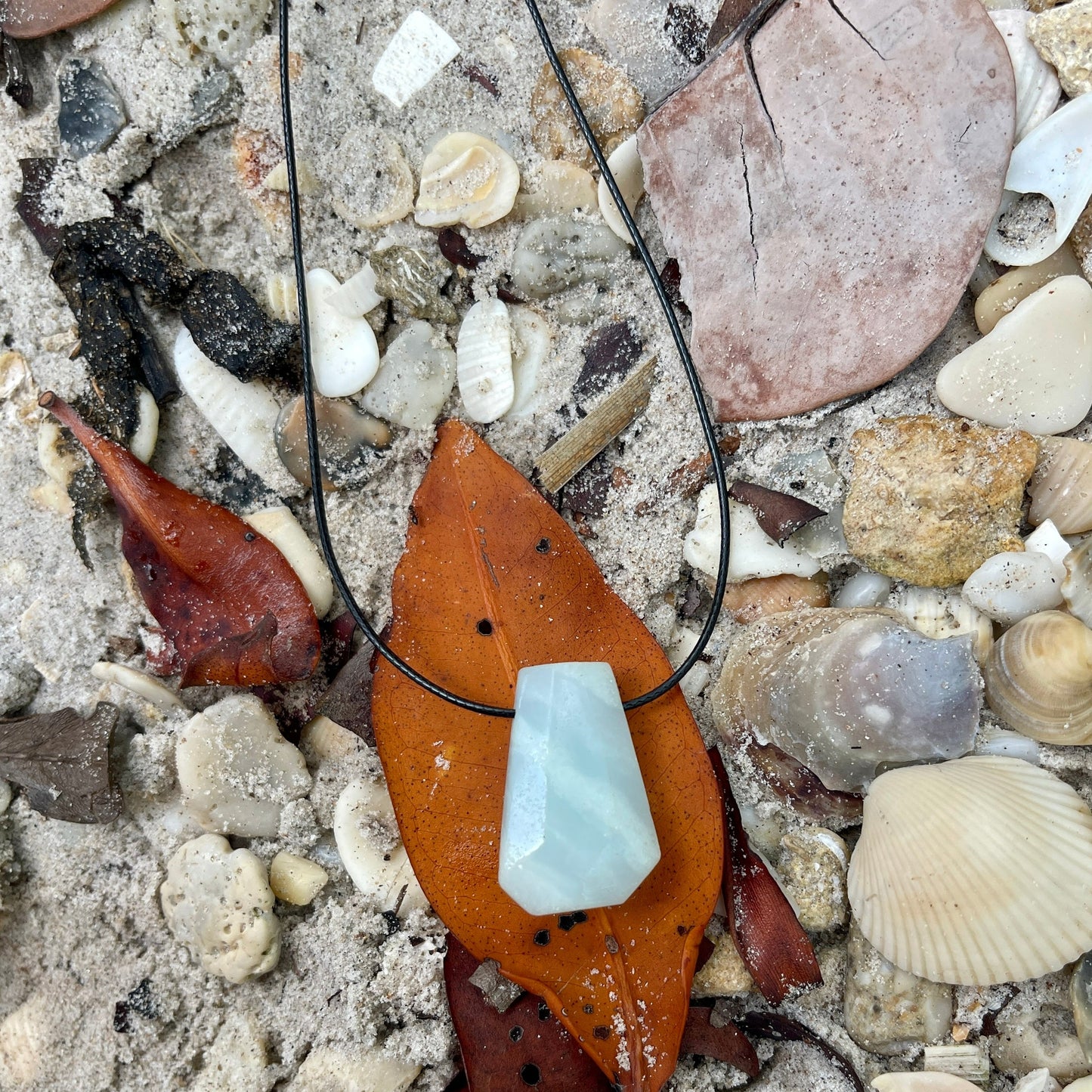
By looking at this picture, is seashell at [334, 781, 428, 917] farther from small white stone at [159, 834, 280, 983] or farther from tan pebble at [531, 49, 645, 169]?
tan pebble at [531, 49, 645, 169]

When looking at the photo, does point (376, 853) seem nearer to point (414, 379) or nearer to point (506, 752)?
point (506, 752)

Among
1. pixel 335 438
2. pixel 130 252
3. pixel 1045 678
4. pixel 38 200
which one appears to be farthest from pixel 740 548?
pixel 38 200

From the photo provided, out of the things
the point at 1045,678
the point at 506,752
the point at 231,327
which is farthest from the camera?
the point at 231,327

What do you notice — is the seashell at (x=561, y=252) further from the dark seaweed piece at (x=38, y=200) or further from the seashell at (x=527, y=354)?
the dark seaweed piece at (x=38, y=200)

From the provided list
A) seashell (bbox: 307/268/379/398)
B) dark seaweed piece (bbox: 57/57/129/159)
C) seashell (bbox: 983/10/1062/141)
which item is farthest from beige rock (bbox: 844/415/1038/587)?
dark seaweed piece (bbox: 57/57/129/159)

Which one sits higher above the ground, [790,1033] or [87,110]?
[87,110]

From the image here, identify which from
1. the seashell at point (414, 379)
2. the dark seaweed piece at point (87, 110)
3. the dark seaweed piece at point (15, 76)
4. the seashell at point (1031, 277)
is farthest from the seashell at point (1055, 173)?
the dark seaweed piece at point (15, 76)

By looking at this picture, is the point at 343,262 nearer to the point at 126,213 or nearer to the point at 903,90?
the point at 126,213
